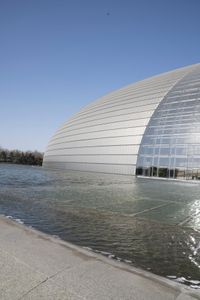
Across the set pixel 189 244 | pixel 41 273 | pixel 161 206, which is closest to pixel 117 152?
pixel 161 206

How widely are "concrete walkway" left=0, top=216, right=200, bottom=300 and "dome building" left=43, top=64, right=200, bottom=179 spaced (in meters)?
24.4

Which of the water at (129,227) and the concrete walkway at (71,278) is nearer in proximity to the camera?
the concrete walkway at (71,278)

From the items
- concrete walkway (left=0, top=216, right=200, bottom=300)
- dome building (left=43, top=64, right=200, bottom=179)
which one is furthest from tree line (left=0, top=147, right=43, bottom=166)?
concrete walkway (left=0, top=216, right=200, bottom=300)

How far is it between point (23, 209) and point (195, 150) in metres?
21.1

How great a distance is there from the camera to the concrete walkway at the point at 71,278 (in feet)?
11.3

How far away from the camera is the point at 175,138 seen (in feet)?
95.6

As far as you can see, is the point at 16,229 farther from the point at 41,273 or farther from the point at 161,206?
the point at 161,206

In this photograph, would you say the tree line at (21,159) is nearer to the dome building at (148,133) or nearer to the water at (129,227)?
the dome building at (148,133)

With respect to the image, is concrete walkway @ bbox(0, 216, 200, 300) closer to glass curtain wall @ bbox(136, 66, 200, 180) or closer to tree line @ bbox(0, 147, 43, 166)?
glass curtain wall @ bbox(136, 66, 200, 180)

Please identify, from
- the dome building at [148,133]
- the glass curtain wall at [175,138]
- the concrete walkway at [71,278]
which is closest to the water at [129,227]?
the concrete walkway at [71,278]

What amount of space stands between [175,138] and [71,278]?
26.6 meters

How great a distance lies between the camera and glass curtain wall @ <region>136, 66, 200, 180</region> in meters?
27.8

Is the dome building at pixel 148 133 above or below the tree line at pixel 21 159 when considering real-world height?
above

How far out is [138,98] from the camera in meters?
35.5
